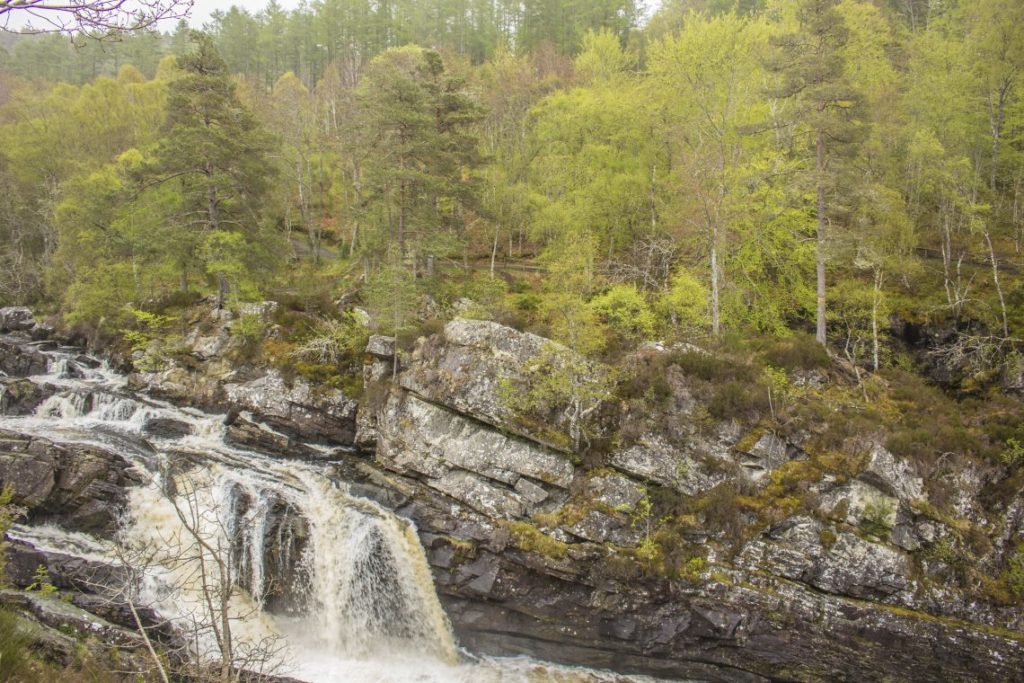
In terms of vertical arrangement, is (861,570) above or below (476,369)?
below

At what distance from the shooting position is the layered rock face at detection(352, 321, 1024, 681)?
14.4 meters

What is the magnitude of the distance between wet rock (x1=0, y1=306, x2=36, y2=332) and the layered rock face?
24.8 m

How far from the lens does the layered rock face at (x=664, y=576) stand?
47.2 ft

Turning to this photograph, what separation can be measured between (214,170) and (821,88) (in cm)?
2422

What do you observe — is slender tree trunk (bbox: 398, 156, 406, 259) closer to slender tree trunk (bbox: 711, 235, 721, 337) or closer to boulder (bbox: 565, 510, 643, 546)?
slender tree trunk (bbox: 711, 235, 721, 337)

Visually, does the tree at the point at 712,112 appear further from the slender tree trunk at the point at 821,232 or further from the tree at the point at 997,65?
the tree at the point at 997,65

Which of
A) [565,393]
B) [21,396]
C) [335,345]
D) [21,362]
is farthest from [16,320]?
[565,393]

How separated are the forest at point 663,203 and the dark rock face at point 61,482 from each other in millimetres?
9465

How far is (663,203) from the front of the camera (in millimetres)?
26047

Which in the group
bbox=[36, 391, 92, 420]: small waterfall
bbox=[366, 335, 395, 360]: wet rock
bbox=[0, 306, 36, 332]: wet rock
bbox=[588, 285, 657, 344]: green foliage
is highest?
bbox=[588, 285, 657, 344]: green foliage

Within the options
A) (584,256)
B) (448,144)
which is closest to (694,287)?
(584,256)

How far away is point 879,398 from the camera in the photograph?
18188 mm

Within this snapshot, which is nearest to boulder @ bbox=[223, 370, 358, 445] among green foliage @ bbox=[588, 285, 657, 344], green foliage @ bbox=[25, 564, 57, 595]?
green foliage @ bbox=[25, 564, 57, 595]

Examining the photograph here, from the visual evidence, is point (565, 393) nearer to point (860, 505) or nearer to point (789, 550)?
point (789, 550)
